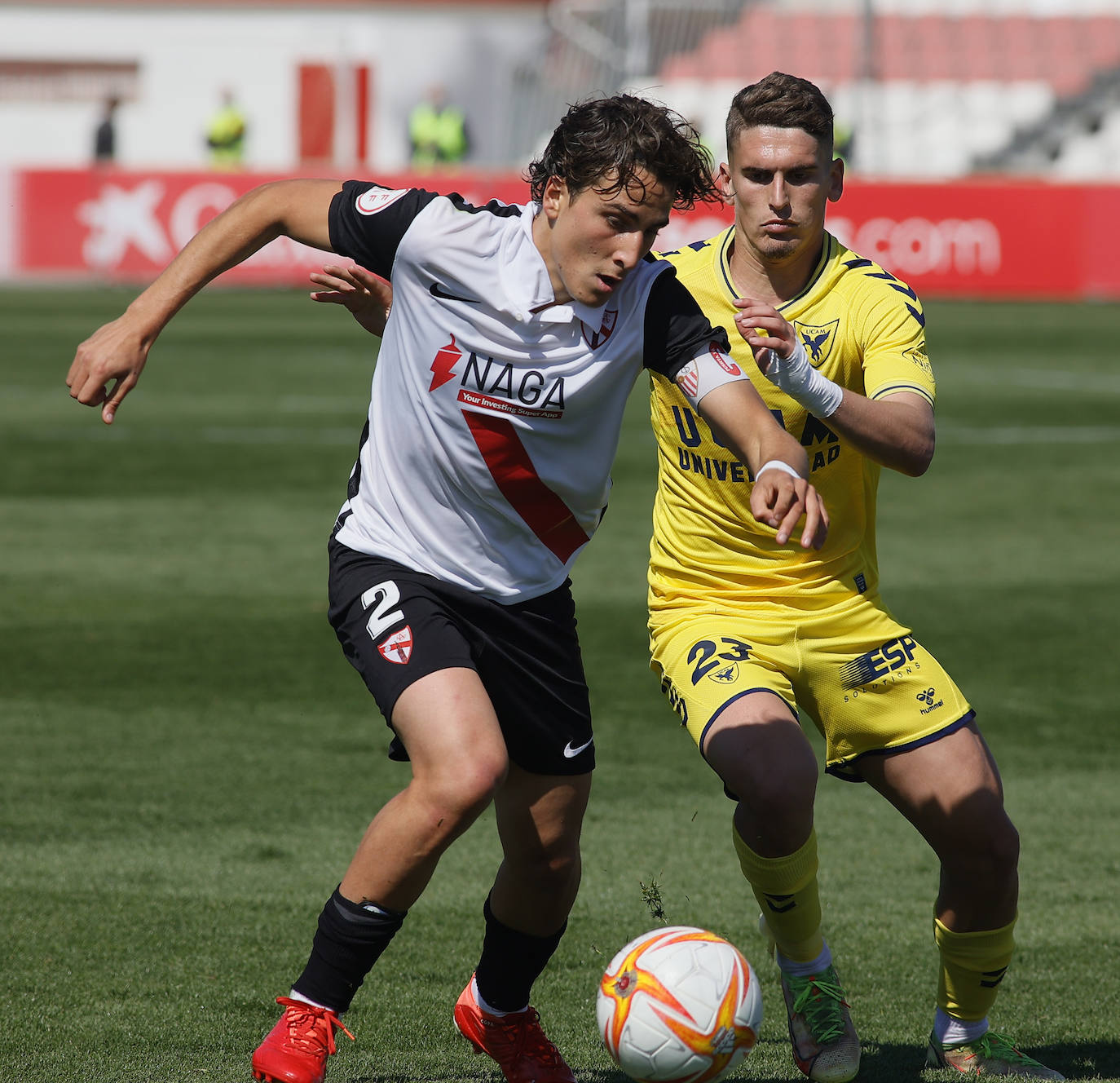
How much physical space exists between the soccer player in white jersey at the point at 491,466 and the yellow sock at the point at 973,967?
91 centimetres

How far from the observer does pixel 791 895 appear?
13.8 feet

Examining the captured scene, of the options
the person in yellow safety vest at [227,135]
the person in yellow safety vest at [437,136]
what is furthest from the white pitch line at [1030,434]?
the person in yellow safety vest at [227,135]

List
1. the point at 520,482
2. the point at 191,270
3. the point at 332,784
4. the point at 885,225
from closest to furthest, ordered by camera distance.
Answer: the point at 191,270 → the point at 520,482 → the point at 332,784 → the point at 885,225

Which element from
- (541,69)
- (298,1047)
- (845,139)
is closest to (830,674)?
(298,1047)

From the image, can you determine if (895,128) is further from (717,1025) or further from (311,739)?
(717,1025)

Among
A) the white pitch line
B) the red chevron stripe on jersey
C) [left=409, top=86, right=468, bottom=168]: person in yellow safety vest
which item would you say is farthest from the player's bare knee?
[left=409, top=86, right=468, bottom=168]: person in yellow safety vest

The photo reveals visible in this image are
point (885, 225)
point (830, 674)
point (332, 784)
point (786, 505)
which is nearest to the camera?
point (786, 505)

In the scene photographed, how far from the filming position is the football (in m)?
3.62

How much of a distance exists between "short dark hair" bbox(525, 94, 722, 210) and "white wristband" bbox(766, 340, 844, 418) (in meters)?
0.38

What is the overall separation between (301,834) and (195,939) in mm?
948

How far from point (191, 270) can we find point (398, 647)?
901 mm

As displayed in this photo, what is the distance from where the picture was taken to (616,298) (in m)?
3.86

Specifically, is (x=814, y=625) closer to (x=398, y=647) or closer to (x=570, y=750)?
(x=570, y=750)

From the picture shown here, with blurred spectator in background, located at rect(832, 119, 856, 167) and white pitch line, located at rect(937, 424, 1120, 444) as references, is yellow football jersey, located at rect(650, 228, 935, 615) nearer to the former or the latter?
white pitch line, located at rect(937, 424, 1120, 444)
